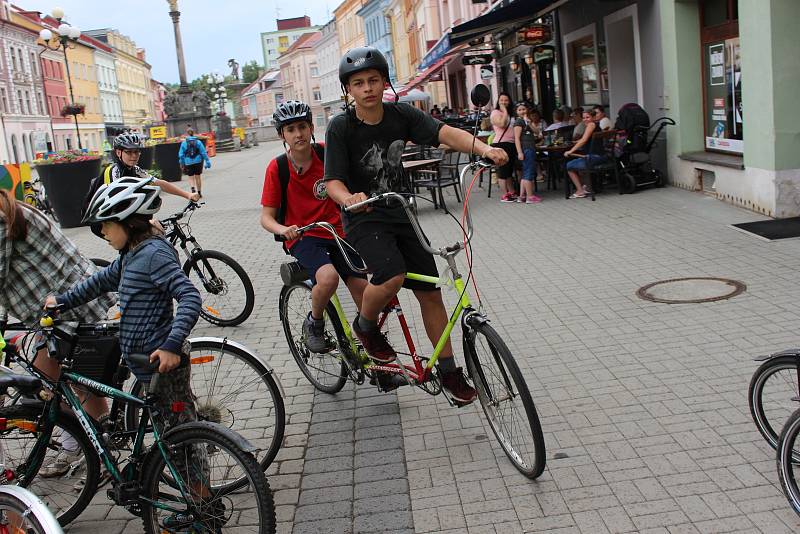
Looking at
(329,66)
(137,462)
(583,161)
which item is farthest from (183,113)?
(329,66)

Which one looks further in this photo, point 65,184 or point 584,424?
point 65,184

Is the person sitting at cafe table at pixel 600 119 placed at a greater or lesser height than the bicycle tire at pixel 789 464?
greater

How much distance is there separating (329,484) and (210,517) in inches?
38.2

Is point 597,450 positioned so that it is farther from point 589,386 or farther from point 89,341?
point 89,341

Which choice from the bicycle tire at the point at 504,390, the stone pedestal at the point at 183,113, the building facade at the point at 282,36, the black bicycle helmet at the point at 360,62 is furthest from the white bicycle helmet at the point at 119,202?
the building facade at the point at 282,36

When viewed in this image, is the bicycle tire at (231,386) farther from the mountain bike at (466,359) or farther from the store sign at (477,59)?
the store sign at (477,59)

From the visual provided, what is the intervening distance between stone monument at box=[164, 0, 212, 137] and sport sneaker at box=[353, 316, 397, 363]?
49264mm

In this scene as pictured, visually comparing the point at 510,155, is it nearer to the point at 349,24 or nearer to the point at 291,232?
the point at 291,232

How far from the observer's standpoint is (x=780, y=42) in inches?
388

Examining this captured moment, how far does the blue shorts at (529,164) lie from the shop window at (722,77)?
2660 millimetres

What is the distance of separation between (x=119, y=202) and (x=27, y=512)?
1.30 metres

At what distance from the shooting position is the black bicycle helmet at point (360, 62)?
4.62m

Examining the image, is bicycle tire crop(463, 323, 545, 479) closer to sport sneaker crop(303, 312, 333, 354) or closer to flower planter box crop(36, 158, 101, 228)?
sport sneaker crop(303, 312, 333, 354)

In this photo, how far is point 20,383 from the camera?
377 centimetres
